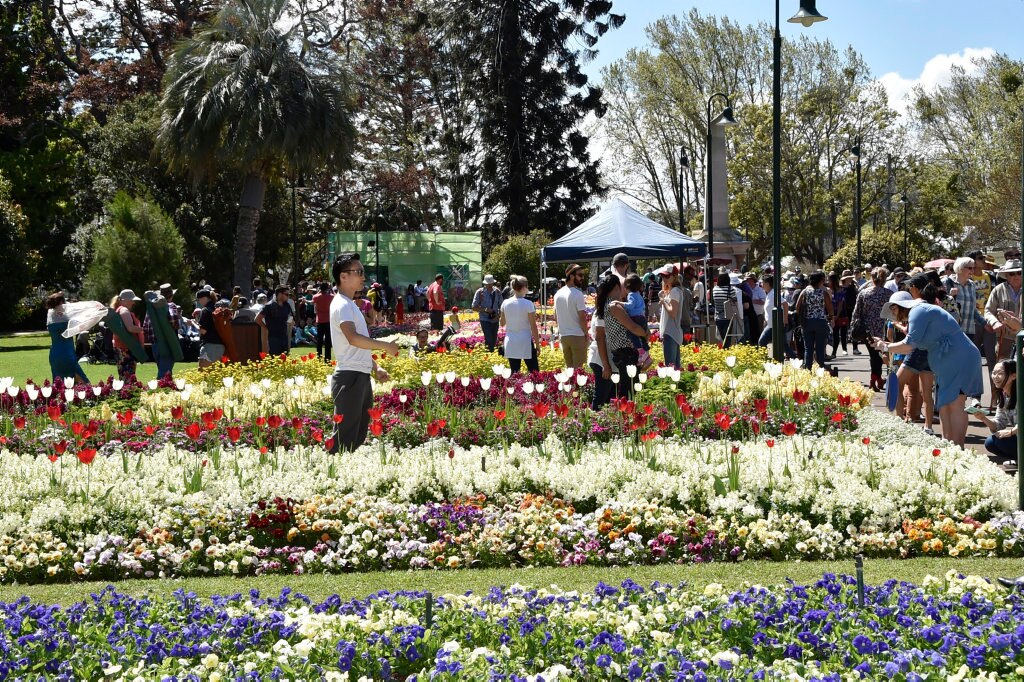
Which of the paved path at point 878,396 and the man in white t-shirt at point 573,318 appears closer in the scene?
the paved path at point 878,396

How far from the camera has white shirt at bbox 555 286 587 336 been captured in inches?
444

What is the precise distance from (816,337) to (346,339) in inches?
362

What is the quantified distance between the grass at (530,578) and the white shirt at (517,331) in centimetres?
630

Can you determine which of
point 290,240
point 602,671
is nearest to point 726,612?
point 602,671

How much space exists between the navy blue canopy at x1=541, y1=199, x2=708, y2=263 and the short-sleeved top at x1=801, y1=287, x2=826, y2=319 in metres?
4.59

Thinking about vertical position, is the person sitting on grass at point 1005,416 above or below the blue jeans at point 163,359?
below

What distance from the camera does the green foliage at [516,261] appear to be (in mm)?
39156

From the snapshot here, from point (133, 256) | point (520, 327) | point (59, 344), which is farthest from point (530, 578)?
point (133, 256)

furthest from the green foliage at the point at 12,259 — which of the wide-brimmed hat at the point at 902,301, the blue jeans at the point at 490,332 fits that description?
the wide-brimmed hat at the point at 902,301

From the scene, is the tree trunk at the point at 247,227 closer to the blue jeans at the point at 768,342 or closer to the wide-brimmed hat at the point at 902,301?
the blue jeans at the point at 768,342

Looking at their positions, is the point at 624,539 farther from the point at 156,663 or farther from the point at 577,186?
the point at 577,186

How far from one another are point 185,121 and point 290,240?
56.7ft

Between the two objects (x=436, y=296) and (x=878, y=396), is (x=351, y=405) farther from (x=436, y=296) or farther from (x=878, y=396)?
(x=436, y=296)

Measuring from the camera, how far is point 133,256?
2850 centimetres
